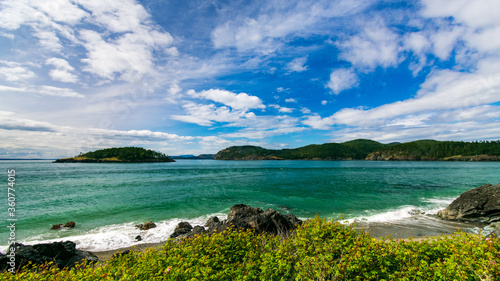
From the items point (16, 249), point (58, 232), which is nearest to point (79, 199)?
point (58, 232)

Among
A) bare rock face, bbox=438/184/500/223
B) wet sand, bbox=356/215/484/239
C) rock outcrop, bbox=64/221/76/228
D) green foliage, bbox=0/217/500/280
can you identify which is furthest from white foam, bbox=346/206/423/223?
rock outcrop, bbox=64/221/76/228

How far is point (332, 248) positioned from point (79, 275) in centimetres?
706

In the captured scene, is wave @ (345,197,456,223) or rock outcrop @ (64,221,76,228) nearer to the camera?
rock outcrop @ (64,221,76,228)

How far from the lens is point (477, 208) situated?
2002cm

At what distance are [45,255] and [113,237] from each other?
748cm

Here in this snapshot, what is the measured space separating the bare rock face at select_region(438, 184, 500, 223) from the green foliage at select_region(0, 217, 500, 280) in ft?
65.1

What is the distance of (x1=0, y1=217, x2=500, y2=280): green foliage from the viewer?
475 cm

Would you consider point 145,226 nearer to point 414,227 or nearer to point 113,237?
point 113,237

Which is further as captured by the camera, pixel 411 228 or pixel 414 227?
pixel 414 227

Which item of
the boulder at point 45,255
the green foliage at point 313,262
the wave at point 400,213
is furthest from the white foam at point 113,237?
the wave at point 400,213

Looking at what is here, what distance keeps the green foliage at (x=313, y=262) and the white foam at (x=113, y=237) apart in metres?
11.5

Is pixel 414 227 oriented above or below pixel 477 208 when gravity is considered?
below

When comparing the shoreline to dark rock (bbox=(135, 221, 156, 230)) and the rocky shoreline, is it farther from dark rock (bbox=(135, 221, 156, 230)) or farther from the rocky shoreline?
dark rock (bbox=(135, 221, 156, 230))

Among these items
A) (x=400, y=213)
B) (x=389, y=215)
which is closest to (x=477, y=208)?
(x=400, y=213)
